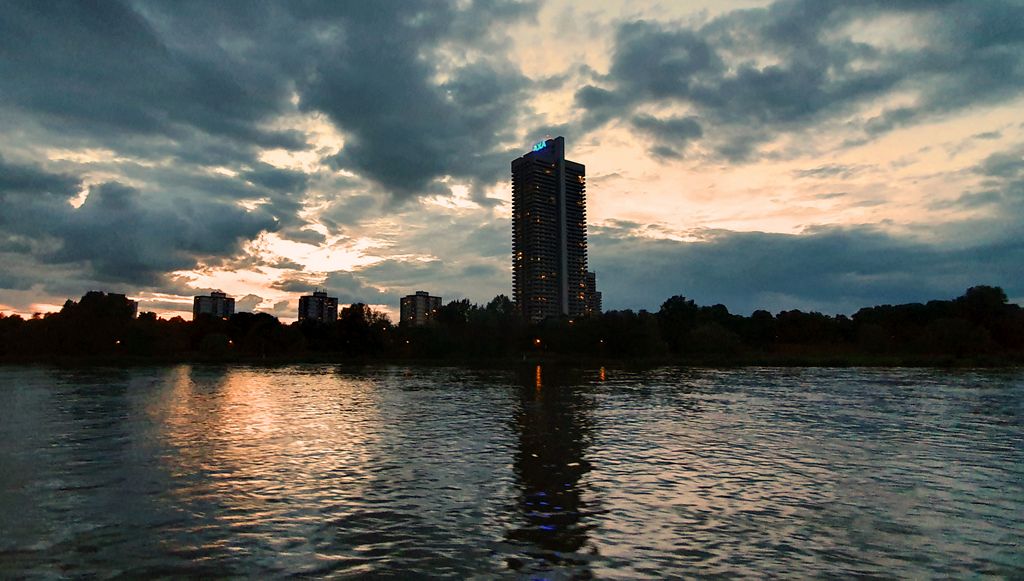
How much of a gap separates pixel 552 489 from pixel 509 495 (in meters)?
1.61

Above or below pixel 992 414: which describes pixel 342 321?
above

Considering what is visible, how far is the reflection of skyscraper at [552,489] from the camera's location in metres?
12.8

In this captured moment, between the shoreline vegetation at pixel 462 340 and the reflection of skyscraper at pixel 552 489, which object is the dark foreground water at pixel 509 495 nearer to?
the reflection of skyscraper at pixel 552 489

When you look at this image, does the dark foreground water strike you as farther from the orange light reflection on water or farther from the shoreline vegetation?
the shoreline vegetation

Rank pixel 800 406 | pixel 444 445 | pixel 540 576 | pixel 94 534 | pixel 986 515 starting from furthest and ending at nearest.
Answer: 1. pixel 800 406
2. pixel 444 445
3. pixel 986 515
4. pixel 94 534
5. pixel 540 576

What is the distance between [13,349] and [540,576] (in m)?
213

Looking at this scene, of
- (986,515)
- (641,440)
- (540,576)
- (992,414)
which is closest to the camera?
(540,576)

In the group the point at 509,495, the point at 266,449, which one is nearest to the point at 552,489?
the point at 509,495

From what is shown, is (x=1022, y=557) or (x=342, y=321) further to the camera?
(x=342, y=321)

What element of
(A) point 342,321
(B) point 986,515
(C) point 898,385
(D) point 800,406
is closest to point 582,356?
(A) point 342,321

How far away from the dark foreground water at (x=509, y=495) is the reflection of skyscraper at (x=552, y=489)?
0.08 meters

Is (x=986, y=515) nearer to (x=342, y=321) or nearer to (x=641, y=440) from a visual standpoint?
(x=641, y=440)

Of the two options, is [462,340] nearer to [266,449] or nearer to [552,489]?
[266,449]

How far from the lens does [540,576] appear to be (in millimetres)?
11531
